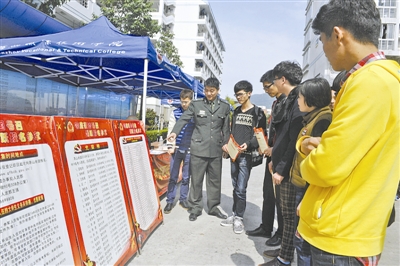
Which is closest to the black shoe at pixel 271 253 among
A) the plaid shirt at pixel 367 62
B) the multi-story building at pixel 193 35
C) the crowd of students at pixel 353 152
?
the crowd of students at pixel 353 152

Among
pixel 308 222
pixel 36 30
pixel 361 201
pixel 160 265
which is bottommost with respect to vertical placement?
pixel 160 265

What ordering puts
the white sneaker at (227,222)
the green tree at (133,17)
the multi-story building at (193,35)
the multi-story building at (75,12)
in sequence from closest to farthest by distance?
1. the white sneaker at (227,222)
2. the green tree at (133,17)
3. the multi-story building at (75,12)
4. the multi-story building at (193,35)

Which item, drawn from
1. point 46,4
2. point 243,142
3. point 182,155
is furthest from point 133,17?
point 243,142

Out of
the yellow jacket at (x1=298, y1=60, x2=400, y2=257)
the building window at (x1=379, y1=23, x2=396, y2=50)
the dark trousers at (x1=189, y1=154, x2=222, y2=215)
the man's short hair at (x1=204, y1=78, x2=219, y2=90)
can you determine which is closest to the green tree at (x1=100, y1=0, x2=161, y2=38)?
the man's short hair at (x1=204, y1=78, x2=219, y2=90)

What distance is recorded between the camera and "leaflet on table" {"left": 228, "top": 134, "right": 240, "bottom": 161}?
3.54 m

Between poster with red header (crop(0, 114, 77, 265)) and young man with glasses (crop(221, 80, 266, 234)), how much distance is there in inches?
89.7

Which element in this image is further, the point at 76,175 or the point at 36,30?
the point at 36,30

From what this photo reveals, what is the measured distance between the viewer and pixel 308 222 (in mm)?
1188

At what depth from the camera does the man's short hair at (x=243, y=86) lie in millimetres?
3594

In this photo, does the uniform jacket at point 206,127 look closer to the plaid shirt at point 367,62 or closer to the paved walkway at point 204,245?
the paved walkway at point 204,245

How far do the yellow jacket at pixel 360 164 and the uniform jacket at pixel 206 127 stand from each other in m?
2.74

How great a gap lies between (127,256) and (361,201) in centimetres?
200

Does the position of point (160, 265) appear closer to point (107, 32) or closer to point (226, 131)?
point (226, 131)

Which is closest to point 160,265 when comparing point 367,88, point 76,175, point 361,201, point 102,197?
point 102,197
